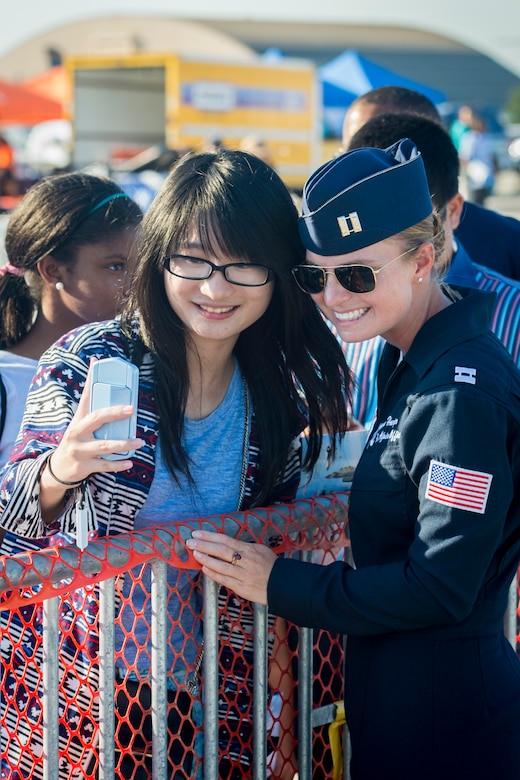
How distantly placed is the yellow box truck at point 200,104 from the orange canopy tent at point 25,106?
14.6ft

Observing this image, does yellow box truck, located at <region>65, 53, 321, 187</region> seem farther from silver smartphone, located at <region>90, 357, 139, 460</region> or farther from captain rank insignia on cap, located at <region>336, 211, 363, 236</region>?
silver smartphone, located at <region>90, 357, 139, 460</region>

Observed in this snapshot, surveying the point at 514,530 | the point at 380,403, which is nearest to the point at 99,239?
the point at 380,403

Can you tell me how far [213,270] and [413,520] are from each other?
0.70 metres

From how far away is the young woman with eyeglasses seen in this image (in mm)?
2088

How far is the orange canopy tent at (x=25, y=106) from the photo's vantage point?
24234mm

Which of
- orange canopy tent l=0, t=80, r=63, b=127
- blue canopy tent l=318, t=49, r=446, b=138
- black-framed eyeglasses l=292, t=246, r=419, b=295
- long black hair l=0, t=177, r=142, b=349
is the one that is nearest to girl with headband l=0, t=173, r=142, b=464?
long black hair l=0, t=177, r=142, b=349

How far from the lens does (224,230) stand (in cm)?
213

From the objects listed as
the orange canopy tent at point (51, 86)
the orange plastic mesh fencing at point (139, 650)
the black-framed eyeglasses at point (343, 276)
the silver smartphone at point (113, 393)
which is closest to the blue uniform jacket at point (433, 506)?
the black-framed eyeglasses at point (343, 276)

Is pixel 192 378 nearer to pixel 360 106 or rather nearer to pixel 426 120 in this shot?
pixel 426 120

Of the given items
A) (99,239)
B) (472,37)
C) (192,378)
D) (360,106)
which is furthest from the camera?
(472,37)

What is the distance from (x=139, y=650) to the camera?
2129 millimetres

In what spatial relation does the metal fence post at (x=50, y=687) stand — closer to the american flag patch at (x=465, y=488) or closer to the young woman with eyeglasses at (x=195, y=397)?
the young woman with eyeglasses at (x=195, y=397)

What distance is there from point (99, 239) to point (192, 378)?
3.08ft

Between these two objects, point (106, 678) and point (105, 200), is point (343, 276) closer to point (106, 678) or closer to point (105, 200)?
point (106, 678)
